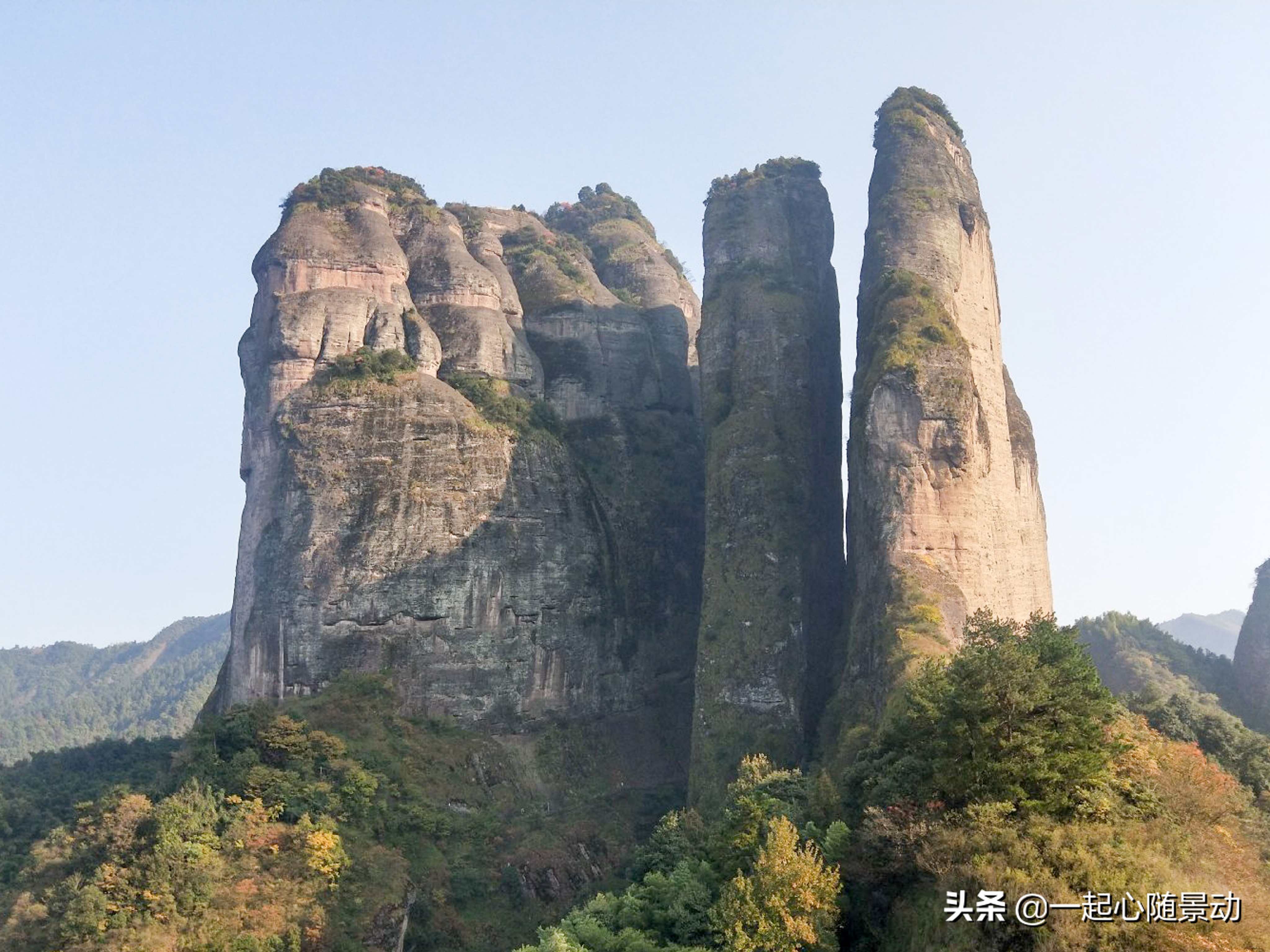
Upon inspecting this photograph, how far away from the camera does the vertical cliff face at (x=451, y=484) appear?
4972 cm

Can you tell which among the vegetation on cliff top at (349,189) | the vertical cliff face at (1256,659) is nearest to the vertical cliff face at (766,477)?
the vegetation on cliff top at (349,189)

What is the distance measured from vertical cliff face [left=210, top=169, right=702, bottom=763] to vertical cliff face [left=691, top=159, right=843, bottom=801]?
6964 mm

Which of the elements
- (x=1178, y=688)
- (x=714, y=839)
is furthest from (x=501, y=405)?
(x=1178, y=688)

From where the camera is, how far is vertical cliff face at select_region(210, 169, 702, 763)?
Result: 163 ft

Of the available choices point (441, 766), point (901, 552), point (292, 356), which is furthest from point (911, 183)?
point (441, 766)

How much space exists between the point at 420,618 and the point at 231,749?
482 inches

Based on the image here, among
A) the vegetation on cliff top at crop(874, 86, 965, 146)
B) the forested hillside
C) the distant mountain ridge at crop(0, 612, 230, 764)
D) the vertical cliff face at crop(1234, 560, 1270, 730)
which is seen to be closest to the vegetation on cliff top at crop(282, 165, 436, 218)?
the vegetation on cliff top at crop(874, 86, 965, 146)

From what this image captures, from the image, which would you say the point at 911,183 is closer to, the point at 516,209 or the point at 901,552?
the point at 901,552

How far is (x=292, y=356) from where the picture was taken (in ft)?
176

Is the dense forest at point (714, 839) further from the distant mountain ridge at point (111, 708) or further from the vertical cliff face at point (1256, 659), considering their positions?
the distant mountain ridge at point (111, 708)

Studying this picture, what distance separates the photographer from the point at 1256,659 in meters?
72.1

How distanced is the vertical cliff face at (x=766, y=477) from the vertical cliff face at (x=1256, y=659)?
34484 mm

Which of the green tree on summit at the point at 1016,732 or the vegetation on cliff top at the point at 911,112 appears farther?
the vegetation on cliff top at the point at 911,112

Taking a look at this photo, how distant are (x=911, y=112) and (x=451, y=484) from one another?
32.7m
